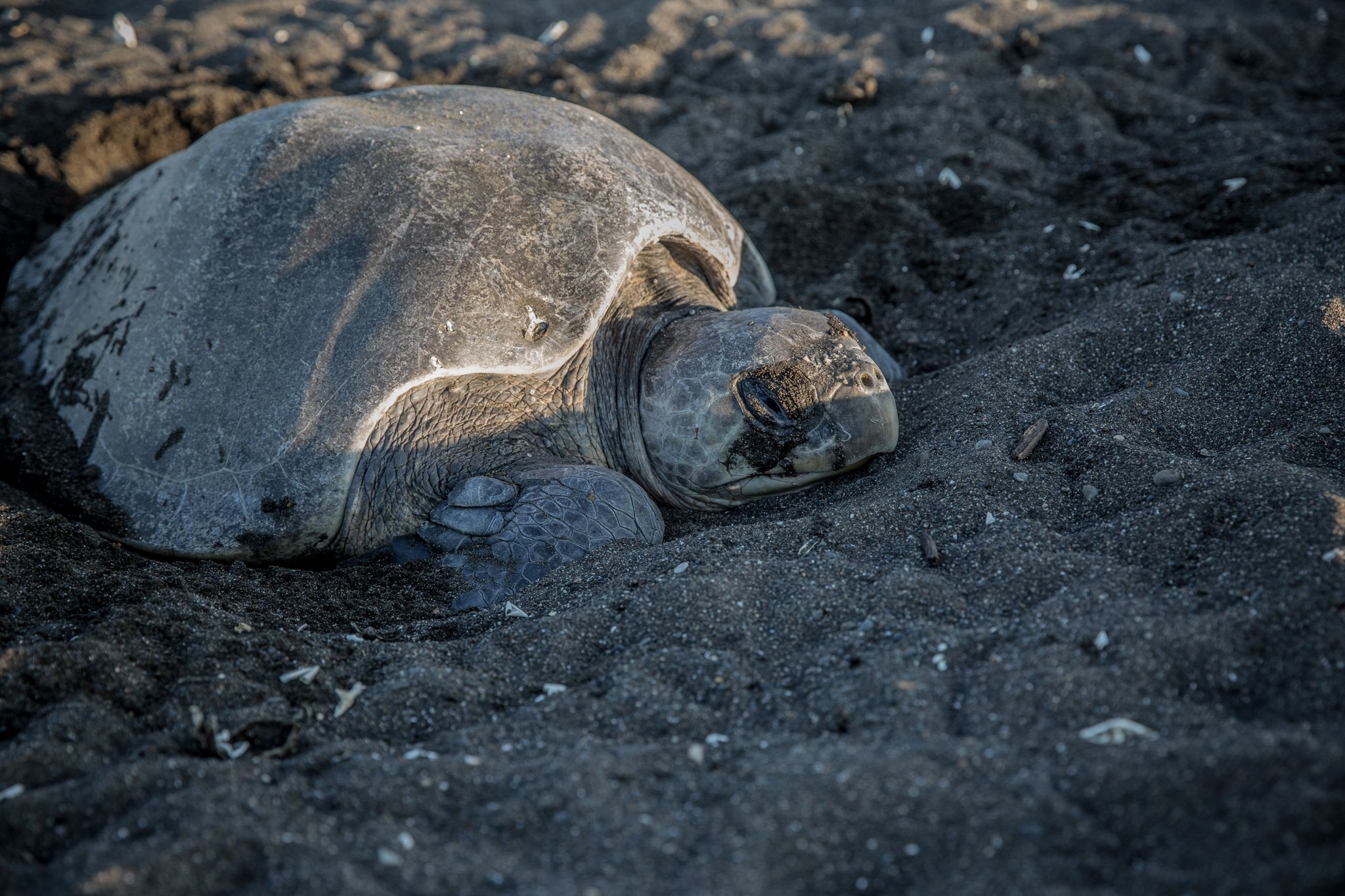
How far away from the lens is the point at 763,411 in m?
3.09

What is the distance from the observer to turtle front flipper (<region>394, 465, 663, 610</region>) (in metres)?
2.80

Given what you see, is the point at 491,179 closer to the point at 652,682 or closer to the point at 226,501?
the point at 226,501

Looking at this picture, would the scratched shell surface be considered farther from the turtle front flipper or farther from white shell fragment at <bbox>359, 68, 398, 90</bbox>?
white shell fragment at <bbox>359, 68, 398, 90</bbox>

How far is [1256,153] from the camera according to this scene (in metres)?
4.35

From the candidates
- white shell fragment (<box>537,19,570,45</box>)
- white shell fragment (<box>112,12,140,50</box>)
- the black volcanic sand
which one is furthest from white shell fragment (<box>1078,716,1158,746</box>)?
white shell fragment (<box>112,12,140,50</box>)

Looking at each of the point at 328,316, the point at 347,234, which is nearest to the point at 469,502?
the point at 328,316

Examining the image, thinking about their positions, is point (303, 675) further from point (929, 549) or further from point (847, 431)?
point (847, 431)

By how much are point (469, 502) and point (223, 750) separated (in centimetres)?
123

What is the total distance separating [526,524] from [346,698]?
0.91 meters

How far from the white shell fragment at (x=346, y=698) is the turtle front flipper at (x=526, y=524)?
60 cm

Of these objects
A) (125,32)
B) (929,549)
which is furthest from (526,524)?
(125,32)

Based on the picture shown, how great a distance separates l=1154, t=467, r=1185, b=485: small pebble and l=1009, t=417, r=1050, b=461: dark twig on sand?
1.24 feet

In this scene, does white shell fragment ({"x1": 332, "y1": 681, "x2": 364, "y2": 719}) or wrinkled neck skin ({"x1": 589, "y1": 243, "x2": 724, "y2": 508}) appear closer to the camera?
white shell fragment ({"x1": 332, "y1": 681, "x2": 364, "y2": 719})

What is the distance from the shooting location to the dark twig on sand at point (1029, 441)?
9.23 ft
